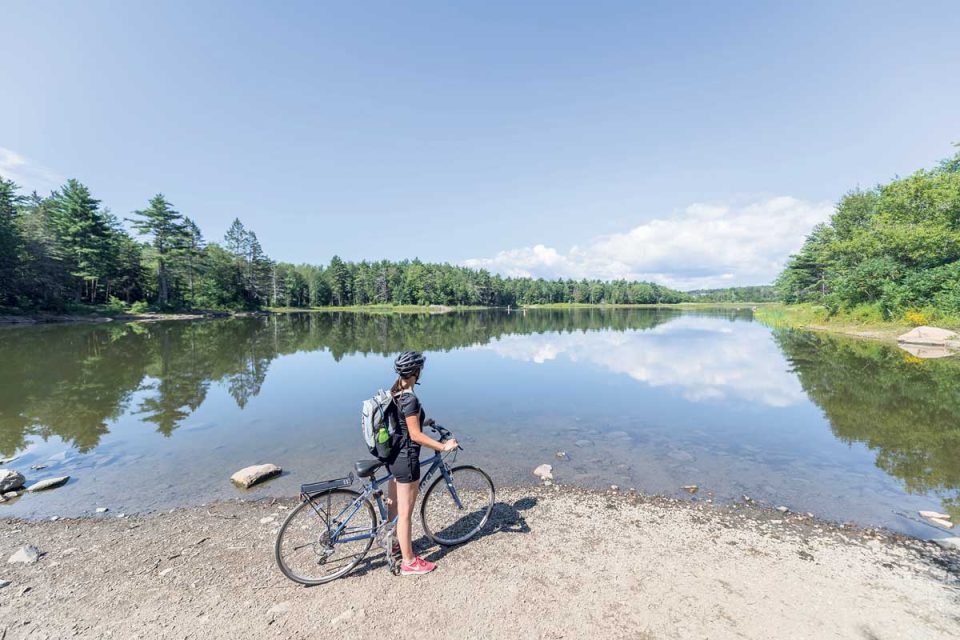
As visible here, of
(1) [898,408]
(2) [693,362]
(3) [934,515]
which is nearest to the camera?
(3) [934,515]

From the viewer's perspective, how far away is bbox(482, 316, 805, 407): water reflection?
55.3ft

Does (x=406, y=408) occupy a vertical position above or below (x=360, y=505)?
above

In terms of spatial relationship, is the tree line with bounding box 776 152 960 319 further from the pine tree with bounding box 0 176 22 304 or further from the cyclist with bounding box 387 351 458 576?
the pine tree with bounding box 0 176 22 304

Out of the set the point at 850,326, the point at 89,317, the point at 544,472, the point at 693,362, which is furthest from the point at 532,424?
the point at 89,317

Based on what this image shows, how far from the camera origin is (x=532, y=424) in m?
12.4

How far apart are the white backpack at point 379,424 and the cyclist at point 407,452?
0.45 feet

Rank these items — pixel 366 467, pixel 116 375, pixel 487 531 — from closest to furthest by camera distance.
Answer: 1. pixel 366 467
2. pixel 487 531
3. pixel 116 375

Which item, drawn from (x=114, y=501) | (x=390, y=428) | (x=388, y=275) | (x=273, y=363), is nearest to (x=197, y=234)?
(x=388, y=275)

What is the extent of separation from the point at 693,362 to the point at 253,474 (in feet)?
80.9

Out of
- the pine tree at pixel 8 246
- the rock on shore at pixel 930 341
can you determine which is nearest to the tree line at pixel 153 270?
the pine tree at pixel 8 246

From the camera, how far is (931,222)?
35.8 m

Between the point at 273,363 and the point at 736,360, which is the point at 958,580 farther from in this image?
the point at 273,363

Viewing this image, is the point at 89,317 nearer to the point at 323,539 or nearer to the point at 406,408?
the point at 323,539

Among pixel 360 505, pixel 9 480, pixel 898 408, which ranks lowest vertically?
pixel 898 408
